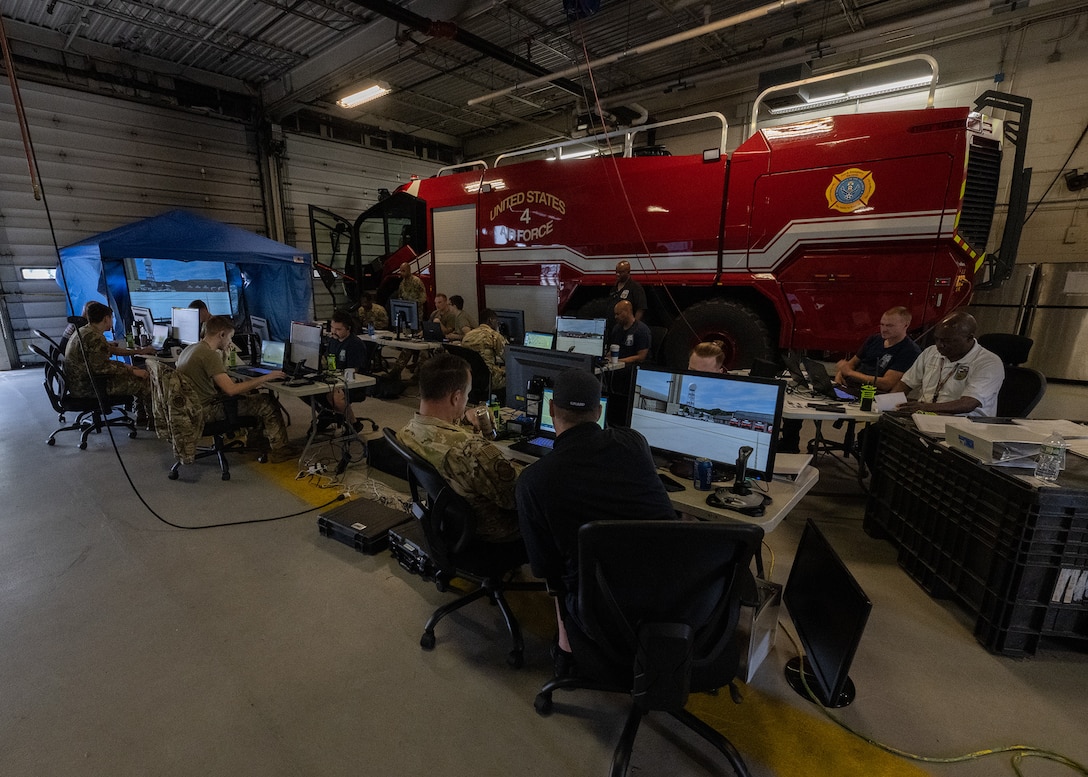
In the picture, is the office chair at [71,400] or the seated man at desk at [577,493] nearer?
the seated man at desk at [577,493]

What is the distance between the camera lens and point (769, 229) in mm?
5273

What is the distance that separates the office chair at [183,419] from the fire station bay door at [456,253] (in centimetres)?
431

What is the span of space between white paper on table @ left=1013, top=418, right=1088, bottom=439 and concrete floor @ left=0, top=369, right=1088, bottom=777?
1.06 metres

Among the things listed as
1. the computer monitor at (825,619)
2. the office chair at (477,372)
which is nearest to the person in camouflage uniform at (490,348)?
the office chair at (477,372)

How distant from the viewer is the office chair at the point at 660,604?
1.33m

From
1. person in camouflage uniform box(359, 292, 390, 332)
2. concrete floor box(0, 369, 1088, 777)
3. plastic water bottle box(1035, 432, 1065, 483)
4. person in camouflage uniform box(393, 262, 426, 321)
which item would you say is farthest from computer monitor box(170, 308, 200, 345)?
plastic water bottle box(1035, 432, 1065, 483)

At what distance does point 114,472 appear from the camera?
4.36 metres

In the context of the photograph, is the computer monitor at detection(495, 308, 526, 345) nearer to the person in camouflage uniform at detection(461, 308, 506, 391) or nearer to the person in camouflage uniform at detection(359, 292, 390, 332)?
the person in camouflage uniform at detection(461, 308, 506, 391)

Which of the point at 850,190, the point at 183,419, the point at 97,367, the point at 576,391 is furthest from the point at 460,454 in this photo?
the point at 97,367

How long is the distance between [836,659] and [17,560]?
455 cm

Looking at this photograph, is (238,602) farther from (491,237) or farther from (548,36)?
(548,36)

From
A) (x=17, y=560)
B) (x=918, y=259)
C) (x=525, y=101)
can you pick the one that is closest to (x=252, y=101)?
(x=525, y=101)

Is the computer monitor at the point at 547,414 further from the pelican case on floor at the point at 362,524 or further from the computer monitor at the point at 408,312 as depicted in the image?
the computer monitor at the point at 408,312

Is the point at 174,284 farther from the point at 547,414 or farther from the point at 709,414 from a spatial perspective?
the point at 709,414
